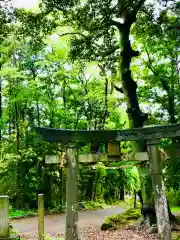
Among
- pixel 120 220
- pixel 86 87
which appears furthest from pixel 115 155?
pixel 86 87

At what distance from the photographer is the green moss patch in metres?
12.5

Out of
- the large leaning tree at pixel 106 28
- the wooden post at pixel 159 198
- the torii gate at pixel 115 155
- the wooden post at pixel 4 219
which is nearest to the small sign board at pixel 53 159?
the torii gate at pixel 115 155

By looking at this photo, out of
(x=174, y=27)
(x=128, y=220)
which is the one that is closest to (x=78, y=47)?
(x=174, y=27)

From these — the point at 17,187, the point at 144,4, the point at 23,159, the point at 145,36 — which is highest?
the point at 144,4

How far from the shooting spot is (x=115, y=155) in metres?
7.97

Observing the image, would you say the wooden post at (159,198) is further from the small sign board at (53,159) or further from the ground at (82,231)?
the ground at (82,231)

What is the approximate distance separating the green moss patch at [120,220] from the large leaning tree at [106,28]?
4.52ft

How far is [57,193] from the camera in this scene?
21.2m

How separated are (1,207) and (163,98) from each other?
14409 mm

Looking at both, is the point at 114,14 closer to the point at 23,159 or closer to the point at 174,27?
the point at 174,27

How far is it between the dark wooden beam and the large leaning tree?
4.39 meters

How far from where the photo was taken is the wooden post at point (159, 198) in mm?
7656

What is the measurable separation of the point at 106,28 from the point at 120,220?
25.6ft

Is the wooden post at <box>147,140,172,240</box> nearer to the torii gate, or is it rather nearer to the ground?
the torii gate
